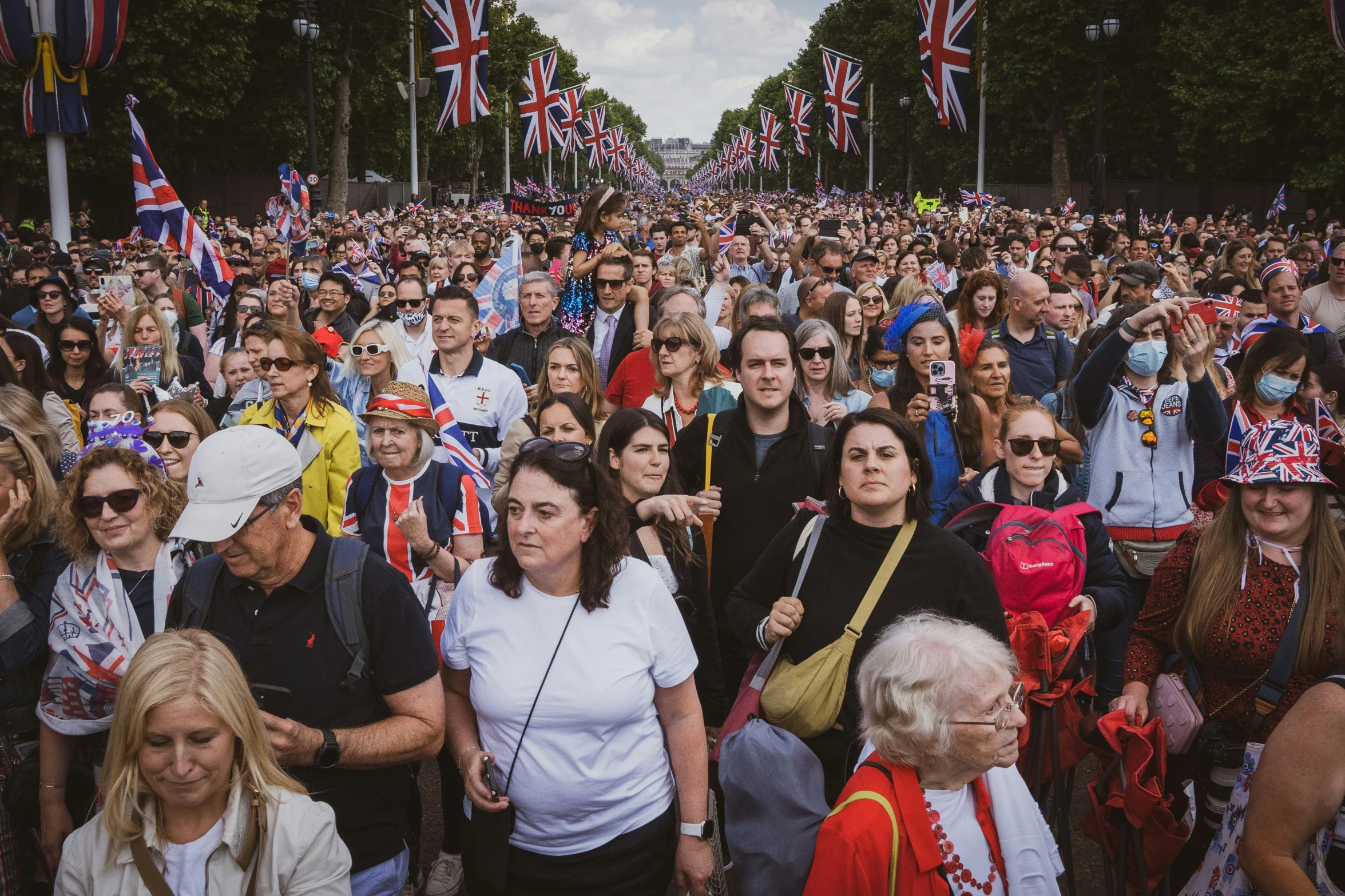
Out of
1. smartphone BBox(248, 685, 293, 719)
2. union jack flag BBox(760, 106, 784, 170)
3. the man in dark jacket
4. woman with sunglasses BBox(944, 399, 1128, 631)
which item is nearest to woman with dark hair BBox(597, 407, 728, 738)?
the man in dark jacket

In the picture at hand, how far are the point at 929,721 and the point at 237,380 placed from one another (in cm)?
568

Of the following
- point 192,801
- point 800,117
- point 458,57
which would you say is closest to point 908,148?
point 800,117

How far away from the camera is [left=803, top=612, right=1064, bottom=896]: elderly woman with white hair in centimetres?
254

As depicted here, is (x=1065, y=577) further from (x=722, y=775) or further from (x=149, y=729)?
(x=149, y=729)

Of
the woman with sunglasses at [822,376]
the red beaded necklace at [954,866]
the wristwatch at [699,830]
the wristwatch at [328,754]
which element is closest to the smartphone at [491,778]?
the wristwatch at [328,754]

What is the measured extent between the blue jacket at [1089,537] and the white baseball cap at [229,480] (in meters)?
2.35

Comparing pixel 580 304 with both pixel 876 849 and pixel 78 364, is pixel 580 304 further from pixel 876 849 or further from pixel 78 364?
pixel 876 849

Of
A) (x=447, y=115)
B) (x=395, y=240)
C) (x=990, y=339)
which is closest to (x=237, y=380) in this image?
(x=990, y=339)

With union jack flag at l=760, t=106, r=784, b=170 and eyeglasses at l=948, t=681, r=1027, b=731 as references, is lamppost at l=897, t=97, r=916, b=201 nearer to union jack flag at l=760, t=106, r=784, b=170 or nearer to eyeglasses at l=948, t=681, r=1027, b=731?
union jack flag at l=760, t=106, r=784, b=170

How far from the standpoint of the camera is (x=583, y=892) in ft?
9.86

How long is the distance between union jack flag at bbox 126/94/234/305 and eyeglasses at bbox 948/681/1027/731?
9.40 m

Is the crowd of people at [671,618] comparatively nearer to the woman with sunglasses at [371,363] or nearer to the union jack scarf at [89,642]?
the union jack scarf at [89,642]

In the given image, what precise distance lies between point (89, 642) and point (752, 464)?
97.6 inches

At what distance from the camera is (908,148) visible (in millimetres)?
49438
